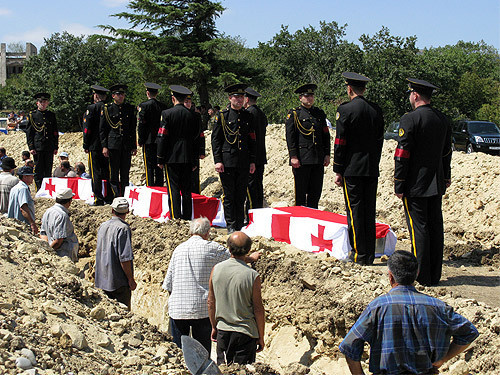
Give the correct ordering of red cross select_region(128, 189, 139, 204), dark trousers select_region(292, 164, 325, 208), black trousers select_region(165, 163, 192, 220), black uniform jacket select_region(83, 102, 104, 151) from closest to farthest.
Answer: dark trousers select_region(292, 164, 325, 208), black trousers select_region(165, 163, 192, 220), red cross select_region(128, 189, 139, 204), black uniform jacket select_region(83, 102, 104, 151)

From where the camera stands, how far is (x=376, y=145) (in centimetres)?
719

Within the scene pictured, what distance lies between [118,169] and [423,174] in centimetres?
646

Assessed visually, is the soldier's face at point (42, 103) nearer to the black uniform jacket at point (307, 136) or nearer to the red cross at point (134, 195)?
the red cross at point (134, 195)

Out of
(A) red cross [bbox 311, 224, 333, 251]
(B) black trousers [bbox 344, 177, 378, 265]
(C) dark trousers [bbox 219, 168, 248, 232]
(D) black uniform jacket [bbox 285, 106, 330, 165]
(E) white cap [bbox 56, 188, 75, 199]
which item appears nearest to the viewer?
(E) white cap [bbox 56, 188, 75, 199]

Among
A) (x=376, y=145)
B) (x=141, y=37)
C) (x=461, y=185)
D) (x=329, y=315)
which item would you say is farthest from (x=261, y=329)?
(x=141, y=37)

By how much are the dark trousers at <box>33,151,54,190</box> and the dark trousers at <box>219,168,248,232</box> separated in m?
6.28

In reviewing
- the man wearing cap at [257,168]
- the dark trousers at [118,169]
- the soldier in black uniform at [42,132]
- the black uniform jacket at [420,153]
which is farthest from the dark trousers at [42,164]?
the black uniform jacket at [420,153]

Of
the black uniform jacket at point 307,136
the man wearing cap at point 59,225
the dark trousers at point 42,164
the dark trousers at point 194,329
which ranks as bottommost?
the dark trousers at point 194,329

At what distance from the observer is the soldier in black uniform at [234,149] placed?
8609mm

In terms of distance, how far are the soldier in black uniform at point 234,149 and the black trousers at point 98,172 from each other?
11.7 feet

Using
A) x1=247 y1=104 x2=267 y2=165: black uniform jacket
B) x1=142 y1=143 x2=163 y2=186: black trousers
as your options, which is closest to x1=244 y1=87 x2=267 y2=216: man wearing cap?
x1=247 y1=104 x2=267 y2=165: black uniform jacket

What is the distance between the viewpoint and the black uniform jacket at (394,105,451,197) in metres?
6.44

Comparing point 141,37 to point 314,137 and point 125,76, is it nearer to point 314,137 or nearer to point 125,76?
point 125,76

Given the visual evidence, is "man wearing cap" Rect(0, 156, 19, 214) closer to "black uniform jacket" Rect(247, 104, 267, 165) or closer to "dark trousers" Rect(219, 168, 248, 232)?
"dark trousers" Rect(219, 168, 248, 232)
